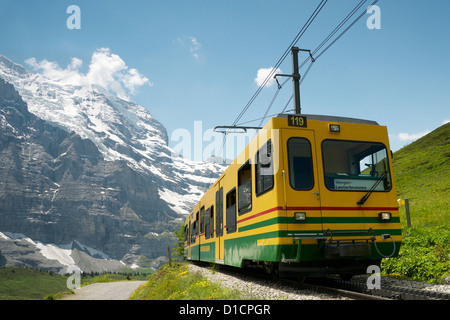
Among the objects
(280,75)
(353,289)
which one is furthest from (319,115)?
(280,75)

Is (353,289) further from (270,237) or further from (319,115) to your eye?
(319,115)

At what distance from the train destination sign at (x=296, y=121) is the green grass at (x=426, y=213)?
15.4ft

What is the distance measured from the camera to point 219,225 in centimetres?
1402

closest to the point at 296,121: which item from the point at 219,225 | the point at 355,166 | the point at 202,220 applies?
the point at 355,166

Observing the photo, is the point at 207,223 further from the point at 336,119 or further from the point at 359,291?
the point at 359,291

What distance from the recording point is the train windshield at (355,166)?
829cm

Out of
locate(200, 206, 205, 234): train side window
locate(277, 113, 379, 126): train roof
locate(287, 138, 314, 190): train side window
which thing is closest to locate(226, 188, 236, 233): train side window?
locate(287, 138, 314, 190): train side window

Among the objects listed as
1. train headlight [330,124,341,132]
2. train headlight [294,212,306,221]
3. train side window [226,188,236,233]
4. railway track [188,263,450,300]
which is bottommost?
railway track [188,263,450,300]

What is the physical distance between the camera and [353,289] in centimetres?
804

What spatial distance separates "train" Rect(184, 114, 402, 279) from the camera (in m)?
7.74

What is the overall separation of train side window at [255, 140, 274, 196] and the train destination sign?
0.62 meters

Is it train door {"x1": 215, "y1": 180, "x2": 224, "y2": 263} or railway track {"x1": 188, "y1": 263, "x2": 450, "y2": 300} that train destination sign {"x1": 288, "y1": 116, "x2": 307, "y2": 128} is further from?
train door {"x1": 215, "y1": 180, "x2": 224, "y2": 263}

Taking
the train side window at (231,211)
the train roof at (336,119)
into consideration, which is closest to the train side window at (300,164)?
the train roof at (336,119)

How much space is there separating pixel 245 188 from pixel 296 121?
275 centimetres
